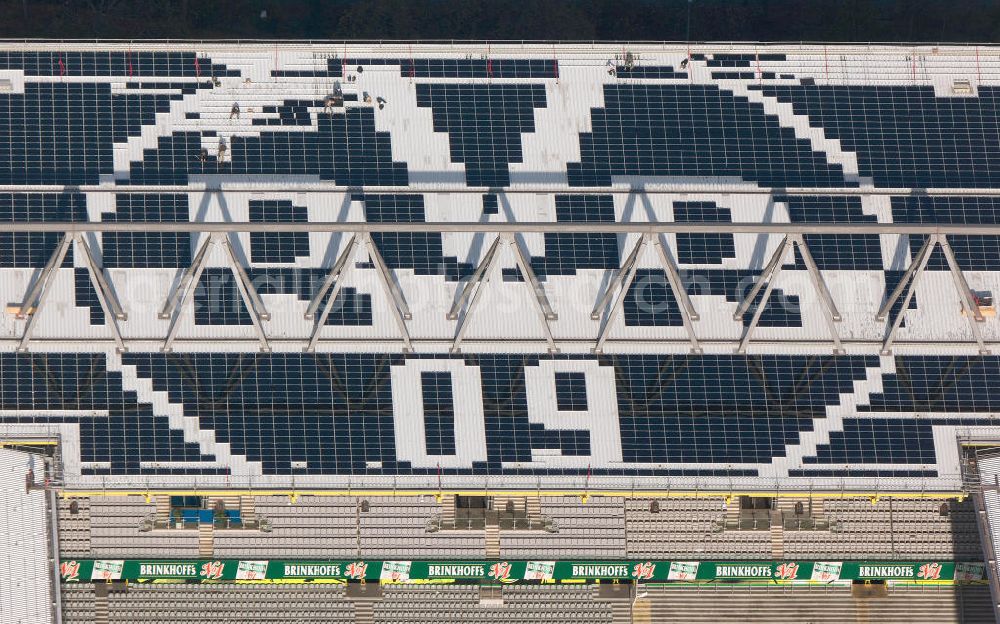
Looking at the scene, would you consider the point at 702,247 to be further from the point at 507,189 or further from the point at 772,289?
the point at 507,189

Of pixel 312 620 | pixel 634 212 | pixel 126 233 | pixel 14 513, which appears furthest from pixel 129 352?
pixel 634 212

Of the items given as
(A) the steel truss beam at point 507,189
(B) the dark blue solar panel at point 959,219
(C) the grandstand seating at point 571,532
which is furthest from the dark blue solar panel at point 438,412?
(B) the dark blue solar panel at point 959,219

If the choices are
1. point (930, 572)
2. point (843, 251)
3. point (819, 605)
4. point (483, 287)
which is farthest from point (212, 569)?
point (930, 572)

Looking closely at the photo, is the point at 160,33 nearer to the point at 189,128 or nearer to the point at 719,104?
the point at 189,128

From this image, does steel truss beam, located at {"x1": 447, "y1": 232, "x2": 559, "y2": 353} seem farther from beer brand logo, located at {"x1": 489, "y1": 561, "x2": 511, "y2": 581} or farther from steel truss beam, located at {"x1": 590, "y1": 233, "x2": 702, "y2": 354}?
beer brand logo, located at {"x1": 489, "y1": 561, "x2": 511, "y2": 581}

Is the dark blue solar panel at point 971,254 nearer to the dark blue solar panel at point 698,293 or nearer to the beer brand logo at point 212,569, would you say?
the dark blue solar panel at point 698,293

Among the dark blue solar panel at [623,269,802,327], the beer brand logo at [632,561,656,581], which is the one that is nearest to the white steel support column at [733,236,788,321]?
the dark blue solar panel at [623,269,802,327]
